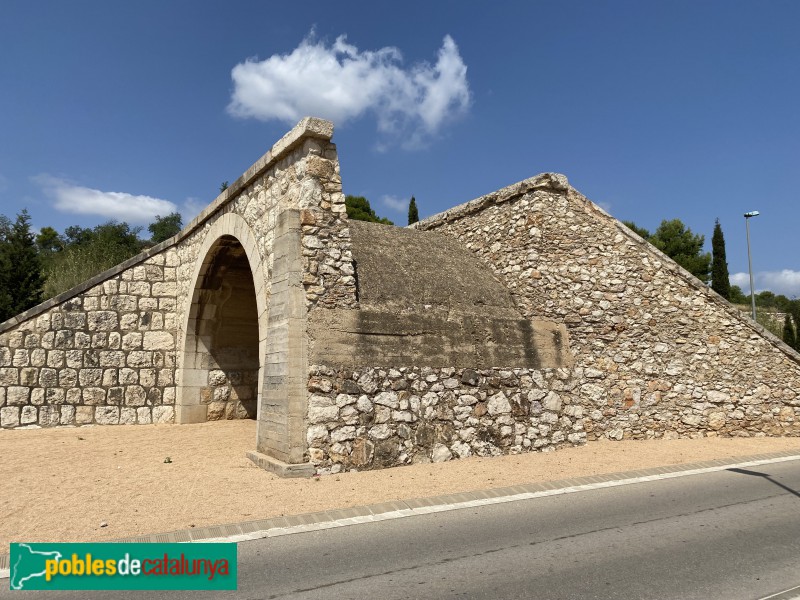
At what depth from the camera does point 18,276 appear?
1609 centimetres

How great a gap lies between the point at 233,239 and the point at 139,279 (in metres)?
2.94

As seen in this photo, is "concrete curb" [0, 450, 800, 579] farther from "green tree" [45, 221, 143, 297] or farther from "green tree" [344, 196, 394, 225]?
"green tree" [344, 196, 394, 225]

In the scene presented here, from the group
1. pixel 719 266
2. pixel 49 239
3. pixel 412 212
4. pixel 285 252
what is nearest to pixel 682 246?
pixel 719 266

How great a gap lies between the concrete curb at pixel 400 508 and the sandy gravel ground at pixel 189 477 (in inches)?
7.7

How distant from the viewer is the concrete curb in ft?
14.7

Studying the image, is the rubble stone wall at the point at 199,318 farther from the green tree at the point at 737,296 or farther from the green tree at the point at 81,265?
the green tree at the point at 737,296

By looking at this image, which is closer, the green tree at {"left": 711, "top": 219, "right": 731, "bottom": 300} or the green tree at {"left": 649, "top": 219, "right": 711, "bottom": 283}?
the green tree at {"left": 711, "top": 219, "right": 731, "bottom": 300}

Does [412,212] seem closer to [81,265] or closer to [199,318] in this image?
[81,265]

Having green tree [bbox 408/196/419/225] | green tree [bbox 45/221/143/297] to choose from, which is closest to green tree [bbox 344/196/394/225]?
green tree [bbox 408/196/419/225]

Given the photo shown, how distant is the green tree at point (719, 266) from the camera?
29.0 metres

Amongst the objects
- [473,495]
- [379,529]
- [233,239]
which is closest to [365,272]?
[233,239]

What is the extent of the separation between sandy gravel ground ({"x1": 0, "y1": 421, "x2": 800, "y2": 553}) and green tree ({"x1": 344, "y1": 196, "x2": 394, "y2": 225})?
22.1 m

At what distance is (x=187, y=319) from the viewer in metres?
11.2

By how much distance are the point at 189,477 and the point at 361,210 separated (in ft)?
87.6
